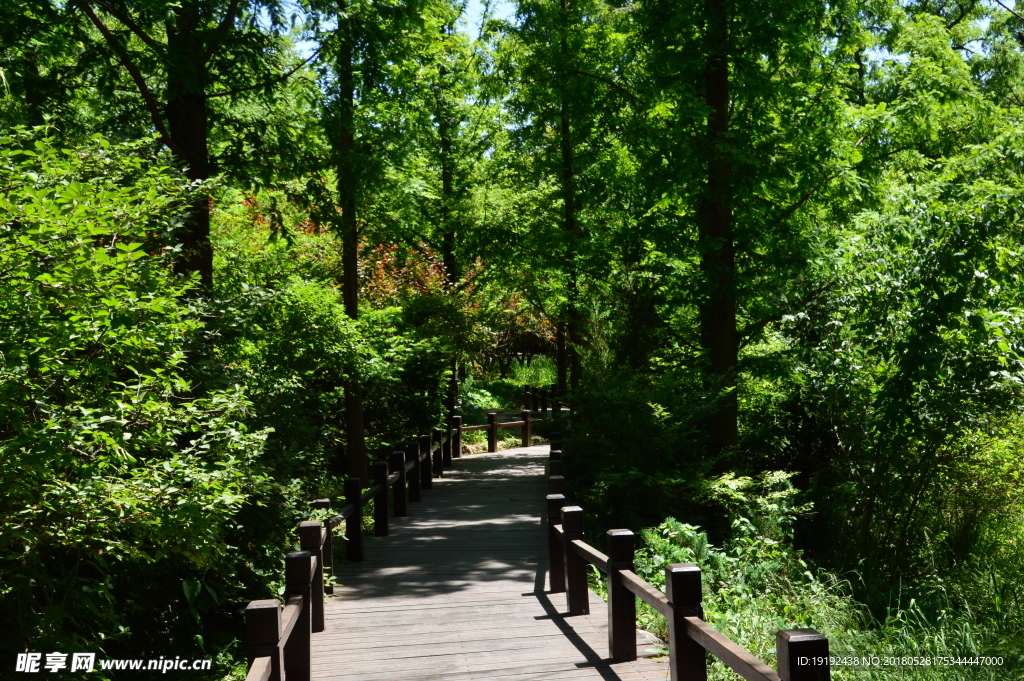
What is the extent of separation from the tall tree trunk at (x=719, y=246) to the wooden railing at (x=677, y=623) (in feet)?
15.1

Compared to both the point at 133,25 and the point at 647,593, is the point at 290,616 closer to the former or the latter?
the point at 647,593

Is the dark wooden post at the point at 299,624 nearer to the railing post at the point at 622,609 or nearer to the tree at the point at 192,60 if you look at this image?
the railing post at the point at 622,609

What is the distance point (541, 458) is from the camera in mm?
A: 20094

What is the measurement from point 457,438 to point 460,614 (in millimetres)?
13215

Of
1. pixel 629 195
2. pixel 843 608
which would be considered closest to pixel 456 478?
pixel 629 195

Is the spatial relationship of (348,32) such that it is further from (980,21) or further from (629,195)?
(980,21)

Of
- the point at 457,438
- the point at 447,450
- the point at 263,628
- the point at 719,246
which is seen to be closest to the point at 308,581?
the point at 263,628

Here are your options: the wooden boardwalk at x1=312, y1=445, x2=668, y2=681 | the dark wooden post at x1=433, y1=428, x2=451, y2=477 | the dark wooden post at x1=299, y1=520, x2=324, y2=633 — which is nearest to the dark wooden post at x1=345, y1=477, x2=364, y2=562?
the wooden boardwalk at x1=312, y1=445, x2=668, y2=681

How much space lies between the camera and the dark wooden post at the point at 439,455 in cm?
1761

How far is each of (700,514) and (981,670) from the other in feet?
16.5

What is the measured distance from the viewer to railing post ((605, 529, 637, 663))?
6.06 metres

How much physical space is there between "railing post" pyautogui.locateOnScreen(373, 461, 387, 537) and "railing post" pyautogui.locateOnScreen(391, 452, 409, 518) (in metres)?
0.81

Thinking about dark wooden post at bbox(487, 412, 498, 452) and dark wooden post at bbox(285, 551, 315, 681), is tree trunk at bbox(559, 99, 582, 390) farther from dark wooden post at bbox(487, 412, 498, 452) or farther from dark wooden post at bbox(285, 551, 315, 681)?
dark wooden post at bbox(285, 551, 315, 681)

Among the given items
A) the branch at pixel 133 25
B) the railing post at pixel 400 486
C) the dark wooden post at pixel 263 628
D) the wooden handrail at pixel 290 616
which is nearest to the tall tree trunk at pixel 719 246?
the railing post at pixel 400 486
